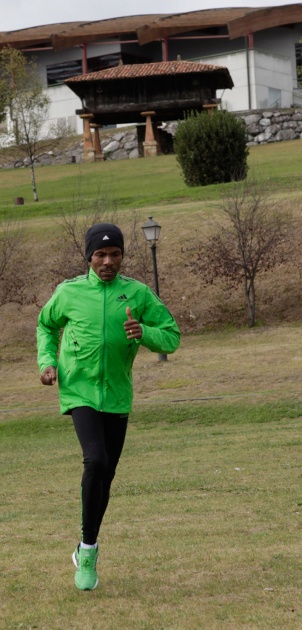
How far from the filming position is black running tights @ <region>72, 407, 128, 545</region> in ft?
18.9

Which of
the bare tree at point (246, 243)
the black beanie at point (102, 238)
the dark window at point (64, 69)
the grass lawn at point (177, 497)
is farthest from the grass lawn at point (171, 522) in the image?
the dark window at point (64, 69)

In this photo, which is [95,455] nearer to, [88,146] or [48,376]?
[48,376]

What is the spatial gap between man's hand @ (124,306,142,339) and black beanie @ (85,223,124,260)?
0.42m

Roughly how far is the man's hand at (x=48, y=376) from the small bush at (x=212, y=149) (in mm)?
36322

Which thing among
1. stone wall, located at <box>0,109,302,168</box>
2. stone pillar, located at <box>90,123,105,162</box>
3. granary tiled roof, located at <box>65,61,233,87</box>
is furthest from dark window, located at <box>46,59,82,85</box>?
stone pillar, located at <box>90,123,105,162</box>

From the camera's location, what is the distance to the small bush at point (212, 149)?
42125 mm

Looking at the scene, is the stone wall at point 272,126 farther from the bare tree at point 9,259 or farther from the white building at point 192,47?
the bare tree at point 9,259

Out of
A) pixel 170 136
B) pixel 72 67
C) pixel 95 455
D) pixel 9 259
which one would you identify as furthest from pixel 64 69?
pixel 95 455

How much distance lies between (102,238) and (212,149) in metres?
36.7

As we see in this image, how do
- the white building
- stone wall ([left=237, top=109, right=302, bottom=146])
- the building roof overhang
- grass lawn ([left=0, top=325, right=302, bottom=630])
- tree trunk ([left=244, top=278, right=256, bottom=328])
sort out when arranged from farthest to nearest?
the building roof overhang → the white building → stone wall ([left=237, top=109, right=302, bottom=146]) → tree trunk ([left=244, top=278, right=256, bottom=328]) → grass lawn ([left=0, top=325, right=302, bottom=630])

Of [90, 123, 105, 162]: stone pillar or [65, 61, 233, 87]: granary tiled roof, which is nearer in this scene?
[65, 61, 233, 87]: granary tiled roof

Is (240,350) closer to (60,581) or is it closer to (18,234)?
(18,234)

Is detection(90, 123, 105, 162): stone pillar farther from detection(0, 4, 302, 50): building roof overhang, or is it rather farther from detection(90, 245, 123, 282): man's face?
detection(90, 245, 123, 282): man's face

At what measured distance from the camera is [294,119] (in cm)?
6150
